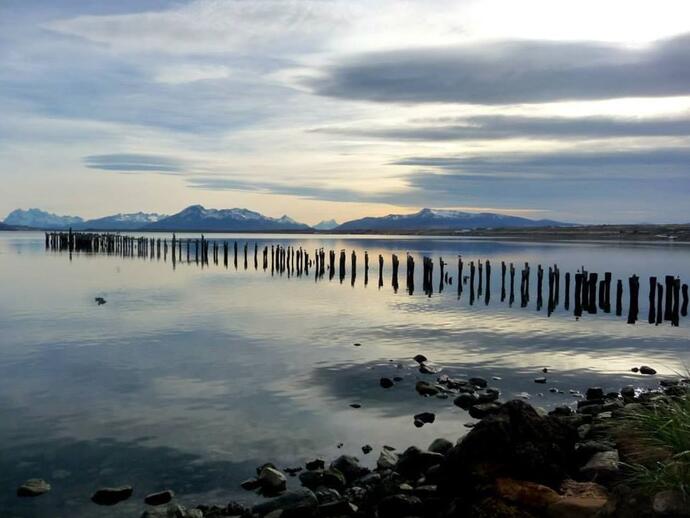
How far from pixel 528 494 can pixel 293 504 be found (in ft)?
11.8

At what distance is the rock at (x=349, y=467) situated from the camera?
11828 mm

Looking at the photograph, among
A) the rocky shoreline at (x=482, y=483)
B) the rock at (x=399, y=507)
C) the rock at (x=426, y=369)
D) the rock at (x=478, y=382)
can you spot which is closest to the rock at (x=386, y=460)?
the rocky shoreline at (x=482, y=483)

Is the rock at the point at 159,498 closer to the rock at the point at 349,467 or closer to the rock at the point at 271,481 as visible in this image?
the rock at the point at 271,481

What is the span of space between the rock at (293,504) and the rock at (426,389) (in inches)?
302

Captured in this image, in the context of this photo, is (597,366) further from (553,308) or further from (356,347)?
(553,308)

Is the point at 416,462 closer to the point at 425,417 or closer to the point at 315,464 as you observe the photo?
the point at 315,464

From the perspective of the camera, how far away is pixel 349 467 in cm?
1202

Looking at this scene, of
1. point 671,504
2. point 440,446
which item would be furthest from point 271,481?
point 671,504

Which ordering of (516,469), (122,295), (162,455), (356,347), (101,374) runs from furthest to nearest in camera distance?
(122,295)
(356,347)
(101,374)
(162,455)
(516,469)

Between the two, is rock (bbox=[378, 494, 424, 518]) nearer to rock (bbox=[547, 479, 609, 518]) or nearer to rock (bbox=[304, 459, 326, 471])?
rock (bbox=[547, 479, 609, 518])

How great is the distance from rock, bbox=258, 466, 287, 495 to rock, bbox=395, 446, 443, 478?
2.05 meters

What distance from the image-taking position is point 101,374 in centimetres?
2022

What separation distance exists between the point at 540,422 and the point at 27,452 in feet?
32.5

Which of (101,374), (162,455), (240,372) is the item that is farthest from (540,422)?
(101,374)
